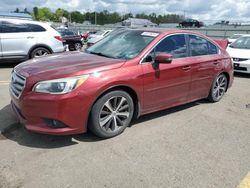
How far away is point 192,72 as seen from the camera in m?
5.16

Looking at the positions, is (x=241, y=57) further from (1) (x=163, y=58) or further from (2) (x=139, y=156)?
(2) (x=139, y=156)

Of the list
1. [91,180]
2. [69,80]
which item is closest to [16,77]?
[69,80]

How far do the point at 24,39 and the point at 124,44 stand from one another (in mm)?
6243

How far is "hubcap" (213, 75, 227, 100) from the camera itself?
605 centimetres

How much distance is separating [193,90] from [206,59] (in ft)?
2.23

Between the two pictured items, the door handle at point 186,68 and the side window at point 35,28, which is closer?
the door handle at point 186,68

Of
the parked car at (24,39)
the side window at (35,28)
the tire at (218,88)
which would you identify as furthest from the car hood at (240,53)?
the side window at (35,28)

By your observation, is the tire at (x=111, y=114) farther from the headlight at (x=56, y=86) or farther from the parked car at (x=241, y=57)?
the parked car at (x=241, y=57)

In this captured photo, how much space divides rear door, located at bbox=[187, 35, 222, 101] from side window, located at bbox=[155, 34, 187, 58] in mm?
168

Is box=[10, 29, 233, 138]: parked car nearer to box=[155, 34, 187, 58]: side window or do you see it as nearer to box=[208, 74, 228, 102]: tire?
box=[155, 34, 187, 58]: side window

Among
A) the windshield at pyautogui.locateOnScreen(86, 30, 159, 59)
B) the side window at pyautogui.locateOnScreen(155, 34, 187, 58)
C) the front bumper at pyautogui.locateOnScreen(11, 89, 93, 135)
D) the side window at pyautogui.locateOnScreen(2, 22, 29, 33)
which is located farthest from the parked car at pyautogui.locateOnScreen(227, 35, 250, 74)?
the side window at pyautogui.locateOnScreen(2, 22, 29, 33)

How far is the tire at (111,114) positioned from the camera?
12.8ft

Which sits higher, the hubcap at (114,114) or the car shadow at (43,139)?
the hubcap at (114,114)

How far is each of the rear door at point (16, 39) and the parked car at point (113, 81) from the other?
5519 mm
